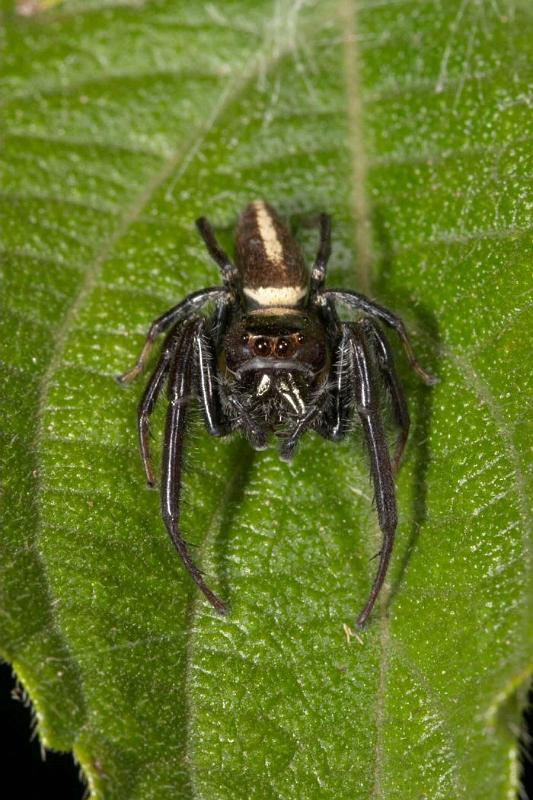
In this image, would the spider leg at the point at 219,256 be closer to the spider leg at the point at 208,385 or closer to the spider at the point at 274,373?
the spider at the point at 274,373

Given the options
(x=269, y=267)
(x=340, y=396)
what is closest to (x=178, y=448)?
(x=340, y=396)

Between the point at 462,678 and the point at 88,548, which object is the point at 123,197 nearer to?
the point at 88,548

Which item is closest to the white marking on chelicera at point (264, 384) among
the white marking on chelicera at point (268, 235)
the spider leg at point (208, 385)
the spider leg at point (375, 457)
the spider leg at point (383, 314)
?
the spider leg at point (208, 385)

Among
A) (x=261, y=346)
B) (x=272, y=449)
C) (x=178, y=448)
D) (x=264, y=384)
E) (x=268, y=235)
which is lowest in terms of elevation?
Result: (x=272, y=449)

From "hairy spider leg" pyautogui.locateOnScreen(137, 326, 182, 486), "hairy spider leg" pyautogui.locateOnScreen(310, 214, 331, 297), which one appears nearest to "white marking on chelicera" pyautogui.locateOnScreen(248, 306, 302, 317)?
"hairy spider leg" pyautogui.locateOnScreen(310, 214, 331, 297)

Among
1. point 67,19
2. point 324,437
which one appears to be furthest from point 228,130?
point 324,437

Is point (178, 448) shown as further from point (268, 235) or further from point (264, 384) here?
point (268, 235)
